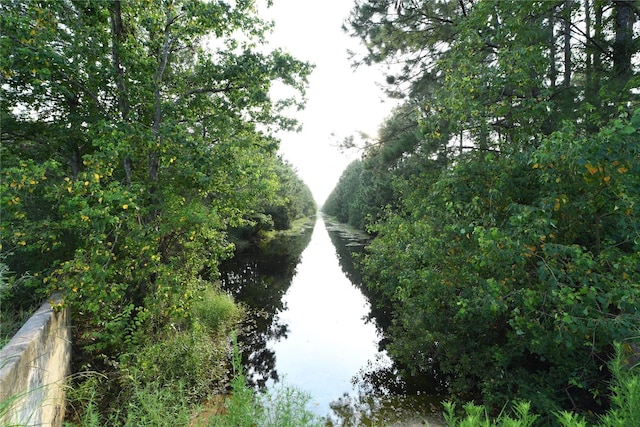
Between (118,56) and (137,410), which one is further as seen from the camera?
(118,56)

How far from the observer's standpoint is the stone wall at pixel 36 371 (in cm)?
300

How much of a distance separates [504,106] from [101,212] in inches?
267

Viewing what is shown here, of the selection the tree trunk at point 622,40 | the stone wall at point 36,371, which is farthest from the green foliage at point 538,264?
the stone wall at point 36,371

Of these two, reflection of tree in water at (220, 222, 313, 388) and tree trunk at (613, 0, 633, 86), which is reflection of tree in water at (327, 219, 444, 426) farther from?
tree trunk at (613, 0, 633, 86)

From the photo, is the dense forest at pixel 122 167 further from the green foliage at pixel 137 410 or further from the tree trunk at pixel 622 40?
the tree trunk at pixel 622 40

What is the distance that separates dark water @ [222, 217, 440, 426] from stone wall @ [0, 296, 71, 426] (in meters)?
3.40

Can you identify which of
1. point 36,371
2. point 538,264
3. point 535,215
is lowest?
point 36,371

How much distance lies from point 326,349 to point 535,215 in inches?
301

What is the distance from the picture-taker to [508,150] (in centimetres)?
486

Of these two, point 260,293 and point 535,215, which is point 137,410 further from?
point 260,293

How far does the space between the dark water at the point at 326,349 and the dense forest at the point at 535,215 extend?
982 mm

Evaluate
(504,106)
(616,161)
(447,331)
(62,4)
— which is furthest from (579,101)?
(62,4)

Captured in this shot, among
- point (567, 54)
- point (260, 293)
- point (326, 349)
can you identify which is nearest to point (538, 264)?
point (567, 54)

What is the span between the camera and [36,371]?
390 cm
